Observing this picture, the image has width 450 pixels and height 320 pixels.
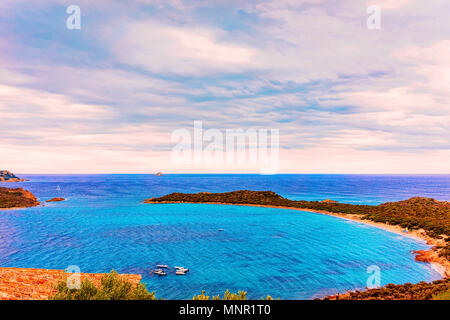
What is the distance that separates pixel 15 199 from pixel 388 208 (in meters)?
118

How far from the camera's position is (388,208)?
69.8m

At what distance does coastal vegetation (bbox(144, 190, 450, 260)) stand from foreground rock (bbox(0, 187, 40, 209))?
4097 cm

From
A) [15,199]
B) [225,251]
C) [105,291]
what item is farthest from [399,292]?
[15,199]

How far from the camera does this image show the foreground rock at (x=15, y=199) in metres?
83.1

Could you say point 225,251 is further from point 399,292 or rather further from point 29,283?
point 29,283

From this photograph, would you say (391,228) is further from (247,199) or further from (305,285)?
(247,199)

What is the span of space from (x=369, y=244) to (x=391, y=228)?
16.0m

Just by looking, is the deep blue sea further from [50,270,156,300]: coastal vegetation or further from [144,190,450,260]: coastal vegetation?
[50,270,156,300]: coastal vegetation

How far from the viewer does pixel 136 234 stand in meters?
49.0

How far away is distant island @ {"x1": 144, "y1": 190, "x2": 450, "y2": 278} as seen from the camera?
115 ft

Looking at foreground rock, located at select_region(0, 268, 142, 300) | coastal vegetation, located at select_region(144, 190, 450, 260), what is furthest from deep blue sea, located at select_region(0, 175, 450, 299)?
foreground rock, located at select_region(0, 268, 142, 300)
